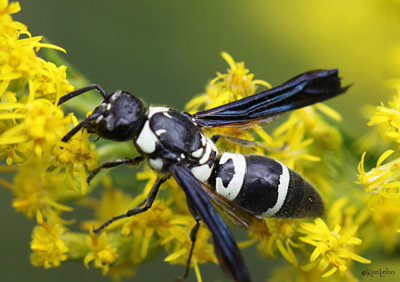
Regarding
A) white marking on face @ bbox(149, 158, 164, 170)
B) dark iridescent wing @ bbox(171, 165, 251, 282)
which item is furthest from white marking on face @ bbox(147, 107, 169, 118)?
dark iridescent wing @ bbox(171, 165, 251, 282)

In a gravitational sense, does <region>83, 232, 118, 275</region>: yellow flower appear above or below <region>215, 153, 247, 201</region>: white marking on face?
below

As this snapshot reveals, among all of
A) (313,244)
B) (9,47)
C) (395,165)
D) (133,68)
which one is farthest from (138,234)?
(133,68)

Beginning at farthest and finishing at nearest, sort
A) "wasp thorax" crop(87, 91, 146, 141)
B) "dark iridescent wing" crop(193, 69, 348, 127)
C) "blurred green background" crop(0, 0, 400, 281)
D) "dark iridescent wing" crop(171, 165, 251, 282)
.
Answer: "blurred green background" crop(0, 0, 400, 281) → "dark iridescent wing" crop(193, 69, 348, 127) → "wasp thorax" crop(87, 91, 146, 141) → "dark iridescent wing" crop(171, 165, 251, 282)

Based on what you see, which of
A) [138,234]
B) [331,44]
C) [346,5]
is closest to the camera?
[138,234]

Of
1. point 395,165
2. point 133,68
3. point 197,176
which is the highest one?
point 395,165

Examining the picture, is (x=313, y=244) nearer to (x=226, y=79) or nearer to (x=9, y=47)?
(x=226, y=79)

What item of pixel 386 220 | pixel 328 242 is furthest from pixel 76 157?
pixel 386 220

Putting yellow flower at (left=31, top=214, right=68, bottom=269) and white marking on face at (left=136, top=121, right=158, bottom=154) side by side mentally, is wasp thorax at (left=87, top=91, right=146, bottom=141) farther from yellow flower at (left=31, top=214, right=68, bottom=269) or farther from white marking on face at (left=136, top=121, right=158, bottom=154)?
yellow flower at (left=31, top=214, right=68, bottom=269)

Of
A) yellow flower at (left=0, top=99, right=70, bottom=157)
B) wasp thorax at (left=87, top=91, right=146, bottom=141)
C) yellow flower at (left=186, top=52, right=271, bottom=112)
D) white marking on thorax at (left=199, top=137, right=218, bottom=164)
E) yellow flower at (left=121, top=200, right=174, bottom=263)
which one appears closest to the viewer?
yellow flower at (left=0, top=99, right=70, bottom=157)

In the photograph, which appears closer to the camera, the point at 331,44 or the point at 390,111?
the point at 390,111
